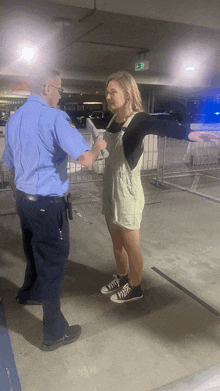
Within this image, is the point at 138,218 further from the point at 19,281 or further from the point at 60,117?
the point at 19,281

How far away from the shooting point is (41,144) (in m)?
1.95

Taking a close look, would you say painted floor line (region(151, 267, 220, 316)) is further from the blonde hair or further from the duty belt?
the blonde hair

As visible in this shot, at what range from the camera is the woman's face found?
2.45 meters

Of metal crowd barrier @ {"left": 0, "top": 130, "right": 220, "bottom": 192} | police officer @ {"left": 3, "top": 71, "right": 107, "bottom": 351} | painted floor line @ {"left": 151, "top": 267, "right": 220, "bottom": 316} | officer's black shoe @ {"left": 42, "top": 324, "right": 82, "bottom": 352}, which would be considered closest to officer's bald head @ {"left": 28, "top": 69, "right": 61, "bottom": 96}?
police officer @ {"left": 3, "top": 71, "right": 107, "bottom": 351}

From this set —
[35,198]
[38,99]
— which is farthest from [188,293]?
[38,99]

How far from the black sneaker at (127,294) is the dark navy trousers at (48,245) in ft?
2.57

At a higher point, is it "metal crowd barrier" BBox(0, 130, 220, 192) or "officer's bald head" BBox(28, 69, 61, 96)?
"officer's bald head" BBox(28, 69, 61, 96)

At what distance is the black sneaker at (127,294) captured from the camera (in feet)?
9.48

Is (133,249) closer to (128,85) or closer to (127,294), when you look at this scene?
(127,294)

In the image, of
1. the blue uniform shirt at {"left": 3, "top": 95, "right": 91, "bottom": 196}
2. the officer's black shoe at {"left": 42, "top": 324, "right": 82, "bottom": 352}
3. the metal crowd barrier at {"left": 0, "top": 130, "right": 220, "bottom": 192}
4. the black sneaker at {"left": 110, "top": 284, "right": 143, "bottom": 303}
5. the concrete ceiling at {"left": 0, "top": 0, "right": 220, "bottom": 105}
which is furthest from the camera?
the metal crowd barrier at {"left": 0, "top": 130, "right": 220, "bottom": 192}

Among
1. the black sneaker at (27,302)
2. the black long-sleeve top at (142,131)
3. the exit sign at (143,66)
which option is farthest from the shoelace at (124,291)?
the exit sign at (143,66)

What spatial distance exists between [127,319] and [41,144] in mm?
1809

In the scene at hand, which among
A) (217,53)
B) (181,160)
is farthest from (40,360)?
(217,53)

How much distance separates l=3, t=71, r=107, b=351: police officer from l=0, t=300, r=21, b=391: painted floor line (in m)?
0.29
